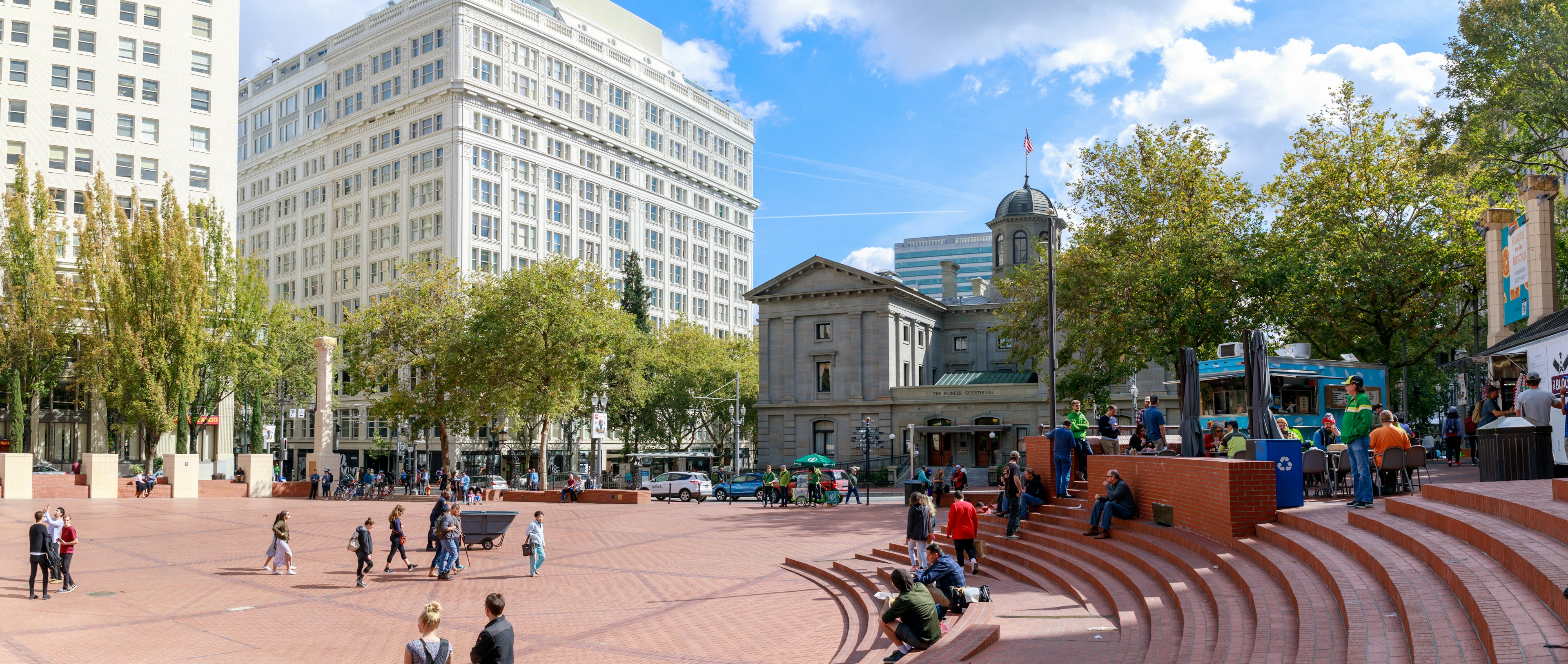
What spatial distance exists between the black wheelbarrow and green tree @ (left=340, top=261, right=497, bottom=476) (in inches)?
947

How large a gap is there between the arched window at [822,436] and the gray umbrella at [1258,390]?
49.9m

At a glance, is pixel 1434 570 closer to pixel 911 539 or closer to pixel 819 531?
pixel 911 539

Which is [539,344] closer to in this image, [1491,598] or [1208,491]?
[1208,491]

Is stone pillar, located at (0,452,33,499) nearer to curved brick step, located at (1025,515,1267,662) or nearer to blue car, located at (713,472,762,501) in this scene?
blue car, located at (713,472,762,501)

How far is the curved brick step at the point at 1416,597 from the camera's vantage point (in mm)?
6562

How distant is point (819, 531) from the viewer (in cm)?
2625

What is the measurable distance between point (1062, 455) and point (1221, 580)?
331 inches

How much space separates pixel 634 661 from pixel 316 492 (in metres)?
37.8

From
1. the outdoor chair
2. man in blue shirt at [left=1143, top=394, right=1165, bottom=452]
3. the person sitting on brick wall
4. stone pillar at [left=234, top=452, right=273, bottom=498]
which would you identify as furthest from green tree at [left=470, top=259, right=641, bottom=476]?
the outdoor chair

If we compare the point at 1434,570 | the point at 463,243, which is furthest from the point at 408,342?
the point at 1434,570

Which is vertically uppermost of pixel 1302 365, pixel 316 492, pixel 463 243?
pixel 463 243

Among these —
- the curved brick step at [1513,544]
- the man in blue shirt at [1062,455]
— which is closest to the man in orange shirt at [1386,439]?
the curved brick step at [1513,544]

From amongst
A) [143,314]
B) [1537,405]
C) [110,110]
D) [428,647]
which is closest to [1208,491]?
[1537,405]

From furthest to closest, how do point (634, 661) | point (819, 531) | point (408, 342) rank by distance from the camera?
1. point (408, 342)
2. point (819, 531)
3. point (634, 661)
